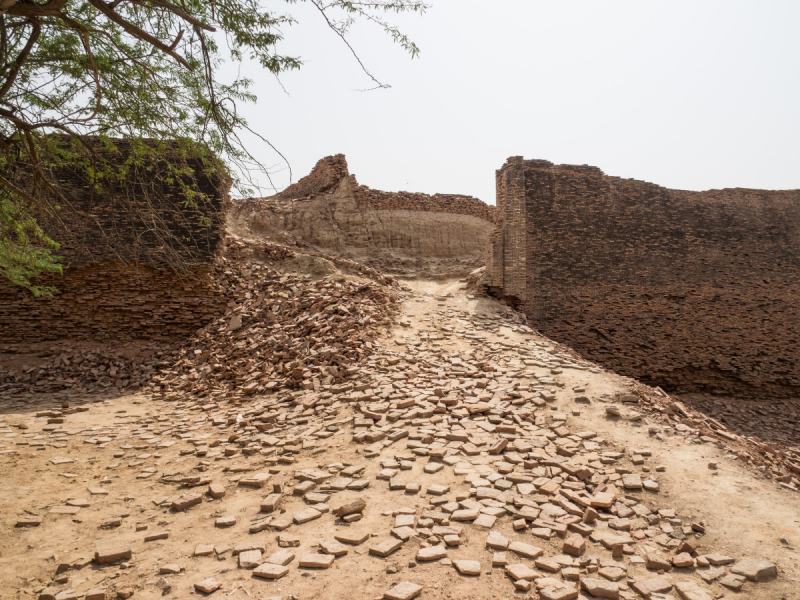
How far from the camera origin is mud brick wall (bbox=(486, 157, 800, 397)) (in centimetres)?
1041

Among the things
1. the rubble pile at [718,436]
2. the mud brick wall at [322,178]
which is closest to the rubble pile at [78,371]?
the rubble pile at [718,436]

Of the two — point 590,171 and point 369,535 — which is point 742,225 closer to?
point 590,171

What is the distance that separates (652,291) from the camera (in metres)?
11.0

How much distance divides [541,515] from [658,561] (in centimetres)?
87

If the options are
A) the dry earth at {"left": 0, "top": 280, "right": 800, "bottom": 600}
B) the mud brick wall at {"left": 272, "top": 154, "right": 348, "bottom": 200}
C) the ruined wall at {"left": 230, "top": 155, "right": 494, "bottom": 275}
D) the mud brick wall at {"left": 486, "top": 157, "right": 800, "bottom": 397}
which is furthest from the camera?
the mud brick wall at {"left": 272, "top": 154, "right": 348, "bottom": 200}

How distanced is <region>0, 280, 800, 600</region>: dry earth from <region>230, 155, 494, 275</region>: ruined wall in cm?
872

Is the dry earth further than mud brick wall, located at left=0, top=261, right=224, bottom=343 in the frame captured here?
No

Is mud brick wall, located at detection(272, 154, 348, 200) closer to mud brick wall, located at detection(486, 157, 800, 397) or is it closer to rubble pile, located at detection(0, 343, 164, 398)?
mud brick wall, located at detection(486, 157, 800, 397)

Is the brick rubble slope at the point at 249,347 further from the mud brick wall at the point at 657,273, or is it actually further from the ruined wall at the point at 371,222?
the ruined wall at the point at 371,222

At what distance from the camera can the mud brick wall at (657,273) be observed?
10.4m

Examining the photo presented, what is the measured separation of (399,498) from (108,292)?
8.48 meters

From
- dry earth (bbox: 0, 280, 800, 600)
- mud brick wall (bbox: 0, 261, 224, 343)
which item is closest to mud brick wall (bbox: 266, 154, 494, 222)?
mud brick wall (bbox: 0, 261, 224, 343)

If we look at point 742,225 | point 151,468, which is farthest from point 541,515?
point 742,225

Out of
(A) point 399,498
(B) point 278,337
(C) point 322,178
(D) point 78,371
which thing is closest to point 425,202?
(C) point 322,178
